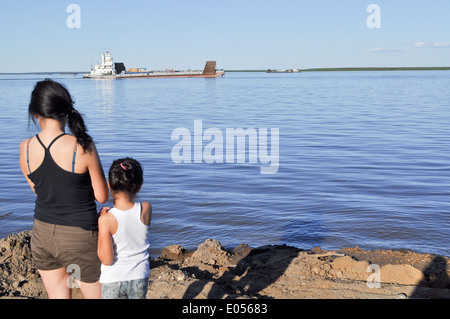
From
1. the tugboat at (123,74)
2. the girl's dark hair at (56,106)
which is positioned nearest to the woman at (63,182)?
the girl's dark hair at (56,106)

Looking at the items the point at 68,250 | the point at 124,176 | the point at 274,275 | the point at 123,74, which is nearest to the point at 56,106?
the point at 124,176

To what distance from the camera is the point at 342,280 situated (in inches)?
208

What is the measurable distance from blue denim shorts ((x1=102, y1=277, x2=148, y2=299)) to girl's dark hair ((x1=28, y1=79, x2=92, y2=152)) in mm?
940

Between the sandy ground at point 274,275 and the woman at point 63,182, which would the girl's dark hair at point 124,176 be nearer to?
the woman at point 63,182

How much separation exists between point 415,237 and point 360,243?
995mm

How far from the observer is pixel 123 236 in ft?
10.5

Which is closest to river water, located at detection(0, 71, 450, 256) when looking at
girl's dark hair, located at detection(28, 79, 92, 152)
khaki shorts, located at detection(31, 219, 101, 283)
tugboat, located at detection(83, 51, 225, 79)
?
girl's dark hair, located at detection(28, 79, 92, 152)

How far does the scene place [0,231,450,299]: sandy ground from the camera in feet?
15.8

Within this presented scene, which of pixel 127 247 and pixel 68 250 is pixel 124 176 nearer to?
pixel 127 247

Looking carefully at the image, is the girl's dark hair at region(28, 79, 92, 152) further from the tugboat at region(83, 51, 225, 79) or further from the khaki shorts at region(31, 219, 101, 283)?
the tugboat at region(83, 51, 225, 79)

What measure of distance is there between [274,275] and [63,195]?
3.07m

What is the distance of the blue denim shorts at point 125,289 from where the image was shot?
325 centimetres

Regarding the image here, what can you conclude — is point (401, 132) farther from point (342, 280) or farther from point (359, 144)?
point (342, 280)

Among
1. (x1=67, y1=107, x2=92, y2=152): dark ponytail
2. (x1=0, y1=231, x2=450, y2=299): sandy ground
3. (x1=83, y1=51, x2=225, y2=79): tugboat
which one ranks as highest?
(x1=83, y1=51, x2=225, y2=79): tugboat
